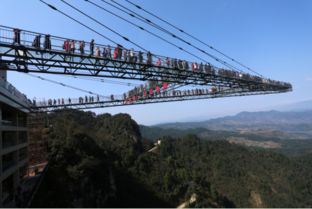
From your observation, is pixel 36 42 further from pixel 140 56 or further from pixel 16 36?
pixel 140 56

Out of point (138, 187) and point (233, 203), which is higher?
point (138, 187)

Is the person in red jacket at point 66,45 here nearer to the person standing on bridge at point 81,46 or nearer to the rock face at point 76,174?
the person standing on bridge at point 81,46

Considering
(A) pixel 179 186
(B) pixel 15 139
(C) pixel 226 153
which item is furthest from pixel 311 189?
(B) pixel 15 139

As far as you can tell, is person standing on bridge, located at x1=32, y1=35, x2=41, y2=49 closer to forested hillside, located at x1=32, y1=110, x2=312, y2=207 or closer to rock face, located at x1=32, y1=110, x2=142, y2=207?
forested hillside, located at x1=32, y1=110, x2=312, y2=207

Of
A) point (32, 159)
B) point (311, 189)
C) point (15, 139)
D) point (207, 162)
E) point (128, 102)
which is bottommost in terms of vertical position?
point (311, 189)

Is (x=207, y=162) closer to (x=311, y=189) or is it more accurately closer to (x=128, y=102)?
Answer: (x=311, y=189)

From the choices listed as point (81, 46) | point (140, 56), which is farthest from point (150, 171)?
point (81, 46)

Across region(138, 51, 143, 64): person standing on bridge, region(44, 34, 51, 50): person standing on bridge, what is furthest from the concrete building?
region(138, 51, 143, 64): person standing on bridge
